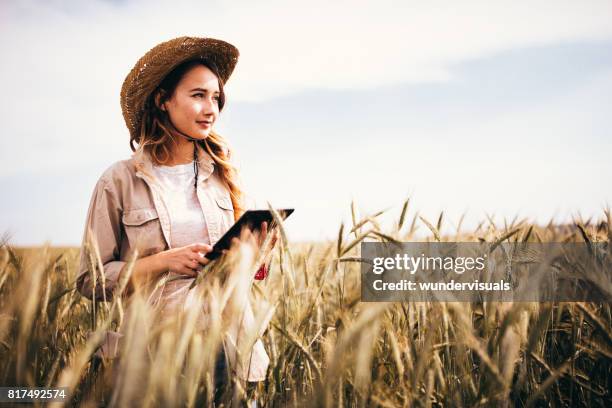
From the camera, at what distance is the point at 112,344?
4.19ft

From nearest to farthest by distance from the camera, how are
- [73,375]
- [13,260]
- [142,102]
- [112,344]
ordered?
[73,375], [112,344], [13,260], [142,102]

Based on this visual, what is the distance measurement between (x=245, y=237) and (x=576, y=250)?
4.67 feet

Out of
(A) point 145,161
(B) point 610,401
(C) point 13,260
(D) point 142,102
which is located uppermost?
(D) point 142,102

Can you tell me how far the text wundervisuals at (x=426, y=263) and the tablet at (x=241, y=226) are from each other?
384 mm

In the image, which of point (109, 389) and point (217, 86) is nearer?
point (109, 389)

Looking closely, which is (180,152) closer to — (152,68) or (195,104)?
(195,104)

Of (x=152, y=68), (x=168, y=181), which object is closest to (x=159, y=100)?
(x=152, y=68)

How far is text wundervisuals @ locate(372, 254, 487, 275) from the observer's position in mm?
1344

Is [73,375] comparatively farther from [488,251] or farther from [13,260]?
[488,251]

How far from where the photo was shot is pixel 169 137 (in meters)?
1.91

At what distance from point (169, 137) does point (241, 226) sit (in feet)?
2.56

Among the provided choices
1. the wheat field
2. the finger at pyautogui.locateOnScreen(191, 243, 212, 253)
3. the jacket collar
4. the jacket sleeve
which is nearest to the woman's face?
the jacket collar

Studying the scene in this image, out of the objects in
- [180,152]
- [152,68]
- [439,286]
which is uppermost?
[152,68]

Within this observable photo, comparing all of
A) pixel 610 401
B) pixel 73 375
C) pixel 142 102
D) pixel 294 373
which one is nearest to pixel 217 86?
pixel 142 102
